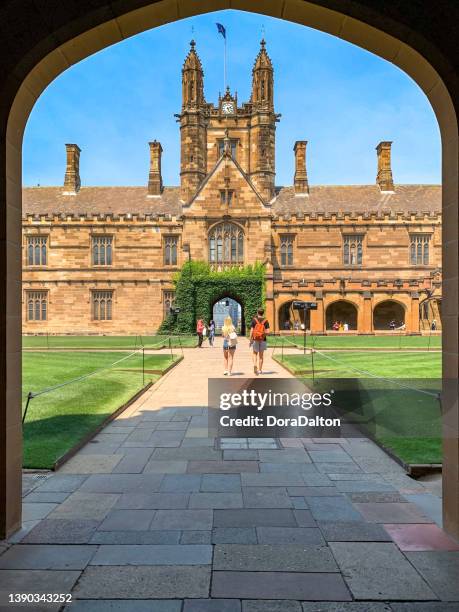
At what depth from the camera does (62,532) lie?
3764mm

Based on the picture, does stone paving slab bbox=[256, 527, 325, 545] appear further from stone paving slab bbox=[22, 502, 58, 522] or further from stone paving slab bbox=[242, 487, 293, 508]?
stone paving slab bbox=[22, 502, 58, 522]

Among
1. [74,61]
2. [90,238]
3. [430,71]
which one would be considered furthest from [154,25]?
[90,238]

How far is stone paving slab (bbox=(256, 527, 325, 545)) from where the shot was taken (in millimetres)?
3602

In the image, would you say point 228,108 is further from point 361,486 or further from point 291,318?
point 361,486

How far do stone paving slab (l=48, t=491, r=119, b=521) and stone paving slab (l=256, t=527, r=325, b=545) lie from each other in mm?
1390

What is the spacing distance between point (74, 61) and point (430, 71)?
9.30 feet

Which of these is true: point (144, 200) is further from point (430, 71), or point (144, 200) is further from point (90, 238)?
point (430, 71)

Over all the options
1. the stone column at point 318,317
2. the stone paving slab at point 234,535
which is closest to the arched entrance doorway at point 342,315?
the stone column at point 318,317

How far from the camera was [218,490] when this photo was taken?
4.77 meters

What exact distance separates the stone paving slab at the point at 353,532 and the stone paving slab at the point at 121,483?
5.95 feet

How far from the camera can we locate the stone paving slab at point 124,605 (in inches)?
107

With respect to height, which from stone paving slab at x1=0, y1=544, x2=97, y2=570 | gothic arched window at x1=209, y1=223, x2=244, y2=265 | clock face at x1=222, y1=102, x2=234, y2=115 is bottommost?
stone paving slab at x1=0, y1=544, x2=97, y2=570
